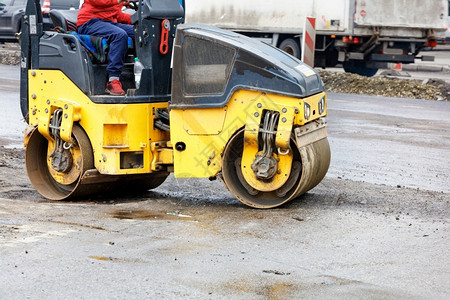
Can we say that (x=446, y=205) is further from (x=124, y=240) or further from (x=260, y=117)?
(x=124, y=240)

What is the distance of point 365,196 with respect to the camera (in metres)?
7.87

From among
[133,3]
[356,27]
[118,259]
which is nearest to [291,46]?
[356,27]

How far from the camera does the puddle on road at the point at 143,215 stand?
6914 millimetres

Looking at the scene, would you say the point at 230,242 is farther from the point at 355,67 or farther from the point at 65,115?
the point at 355,67

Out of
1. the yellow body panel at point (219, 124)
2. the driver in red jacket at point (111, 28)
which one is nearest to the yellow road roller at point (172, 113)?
the yellow body panel at point (219, 124)

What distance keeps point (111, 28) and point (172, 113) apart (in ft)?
3.23

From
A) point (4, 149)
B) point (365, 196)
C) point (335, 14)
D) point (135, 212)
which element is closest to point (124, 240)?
point (135, 212)

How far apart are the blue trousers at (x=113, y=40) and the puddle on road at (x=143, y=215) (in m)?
1.20

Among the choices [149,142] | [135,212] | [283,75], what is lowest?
[135,212]

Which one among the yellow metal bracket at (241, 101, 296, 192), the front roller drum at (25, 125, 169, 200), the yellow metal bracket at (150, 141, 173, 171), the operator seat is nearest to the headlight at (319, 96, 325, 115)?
the yellow metal bracket at (241, 101, 296, 192)

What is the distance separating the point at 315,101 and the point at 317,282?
2350 mm

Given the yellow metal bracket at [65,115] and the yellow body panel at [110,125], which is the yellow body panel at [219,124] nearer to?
the yellow body panel at [110,125]

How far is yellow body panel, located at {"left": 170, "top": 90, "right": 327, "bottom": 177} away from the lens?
691 centimetres

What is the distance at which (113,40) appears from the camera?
7590mm
